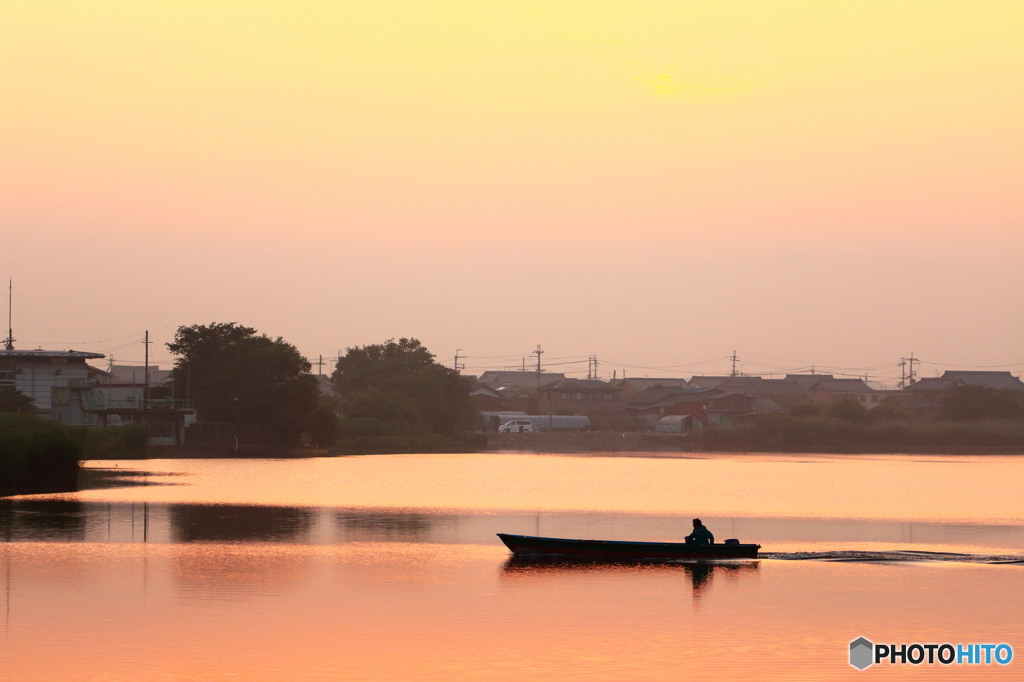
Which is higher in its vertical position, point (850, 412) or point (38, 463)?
point (850, 412)

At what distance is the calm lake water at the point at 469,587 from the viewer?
22562 mm

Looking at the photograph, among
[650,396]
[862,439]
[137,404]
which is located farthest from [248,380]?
[650,396]

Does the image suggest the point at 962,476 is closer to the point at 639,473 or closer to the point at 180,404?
the point at 639,473

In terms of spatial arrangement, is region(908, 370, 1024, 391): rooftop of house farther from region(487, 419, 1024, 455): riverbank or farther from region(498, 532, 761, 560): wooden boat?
region(498, 532, 761, 560): wooden boat

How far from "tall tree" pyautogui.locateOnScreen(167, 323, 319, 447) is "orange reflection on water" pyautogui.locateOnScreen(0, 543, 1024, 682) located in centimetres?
6837

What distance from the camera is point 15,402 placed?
90250 millimetres

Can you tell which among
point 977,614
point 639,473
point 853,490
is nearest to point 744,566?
point 977,614

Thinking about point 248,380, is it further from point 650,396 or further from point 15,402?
point 650,396

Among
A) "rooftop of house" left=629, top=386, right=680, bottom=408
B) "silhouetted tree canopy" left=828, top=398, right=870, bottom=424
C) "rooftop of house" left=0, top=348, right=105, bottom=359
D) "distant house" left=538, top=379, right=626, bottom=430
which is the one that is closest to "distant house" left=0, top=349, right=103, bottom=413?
"rooftop of house" left=0, top=348, right=105, bottom=359

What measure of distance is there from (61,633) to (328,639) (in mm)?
5635

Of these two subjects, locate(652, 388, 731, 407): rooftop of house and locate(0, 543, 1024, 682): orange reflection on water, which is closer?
locate(0, 543, 1024, 682): orange reflection on water

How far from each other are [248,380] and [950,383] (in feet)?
433

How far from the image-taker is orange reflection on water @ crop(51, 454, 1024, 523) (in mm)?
57531

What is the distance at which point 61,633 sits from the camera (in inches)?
950
